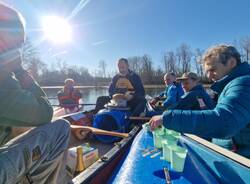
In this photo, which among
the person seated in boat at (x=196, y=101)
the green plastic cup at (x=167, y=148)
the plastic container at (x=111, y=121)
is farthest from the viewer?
the plastic container at (x=111, y=121)

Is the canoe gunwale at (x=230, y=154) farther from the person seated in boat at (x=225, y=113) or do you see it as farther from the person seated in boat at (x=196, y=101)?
the person seated in boat at (x=196, y=101)

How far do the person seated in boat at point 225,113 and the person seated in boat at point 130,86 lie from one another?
250cm

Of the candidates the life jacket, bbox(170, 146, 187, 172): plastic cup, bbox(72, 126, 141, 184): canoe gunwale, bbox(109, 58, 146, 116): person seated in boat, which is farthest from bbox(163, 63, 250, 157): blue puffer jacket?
the life jacket

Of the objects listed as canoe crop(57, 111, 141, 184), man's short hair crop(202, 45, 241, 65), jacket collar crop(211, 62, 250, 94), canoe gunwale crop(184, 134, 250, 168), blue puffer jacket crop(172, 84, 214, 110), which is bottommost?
canoe crop(57, 111, 141, 184)

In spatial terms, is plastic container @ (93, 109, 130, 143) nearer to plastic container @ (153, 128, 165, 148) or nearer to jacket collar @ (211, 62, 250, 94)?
plastic container @ (153, 128, 165, 148)

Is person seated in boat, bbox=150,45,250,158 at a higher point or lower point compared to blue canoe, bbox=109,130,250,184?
higher

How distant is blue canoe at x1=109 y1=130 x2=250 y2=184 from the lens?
135 cm

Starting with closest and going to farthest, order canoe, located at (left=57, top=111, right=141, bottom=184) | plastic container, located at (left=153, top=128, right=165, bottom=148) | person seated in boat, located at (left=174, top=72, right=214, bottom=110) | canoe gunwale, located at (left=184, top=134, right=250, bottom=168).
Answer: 1. canoe gunwale, located at (left=184, top=134, right=250, bottom=168)
2. canoe, located at (left=57, top=111, right=141, bottom=184)
3. plastic container, located at (left=153, top=128, right=165, bottom=148)
4. person seated in boat, located at (left=174, top=72, right=214, bottom=110)

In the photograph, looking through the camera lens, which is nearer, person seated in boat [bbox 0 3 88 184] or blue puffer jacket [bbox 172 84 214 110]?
person seated in boat [bbox 0 3 88 184]

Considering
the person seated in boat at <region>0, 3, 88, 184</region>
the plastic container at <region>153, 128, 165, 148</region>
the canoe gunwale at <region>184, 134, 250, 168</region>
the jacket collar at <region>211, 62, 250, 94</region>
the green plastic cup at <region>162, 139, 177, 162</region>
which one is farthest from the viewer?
Answer: the plastic container at <region>153, 128, 165, 148</region>

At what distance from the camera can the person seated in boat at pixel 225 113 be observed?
116cm

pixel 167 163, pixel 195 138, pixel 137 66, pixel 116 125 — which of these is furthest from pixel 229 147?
pixel 137 66

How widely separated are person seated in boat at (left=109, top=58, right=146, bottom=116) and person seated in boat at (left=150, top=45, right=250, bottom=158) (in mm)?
2497

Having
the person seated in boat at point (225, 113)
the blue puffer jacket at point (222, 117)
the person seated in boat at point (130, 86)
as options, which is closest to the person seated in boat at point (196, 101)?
the person seated in boat at point (225, 113)
